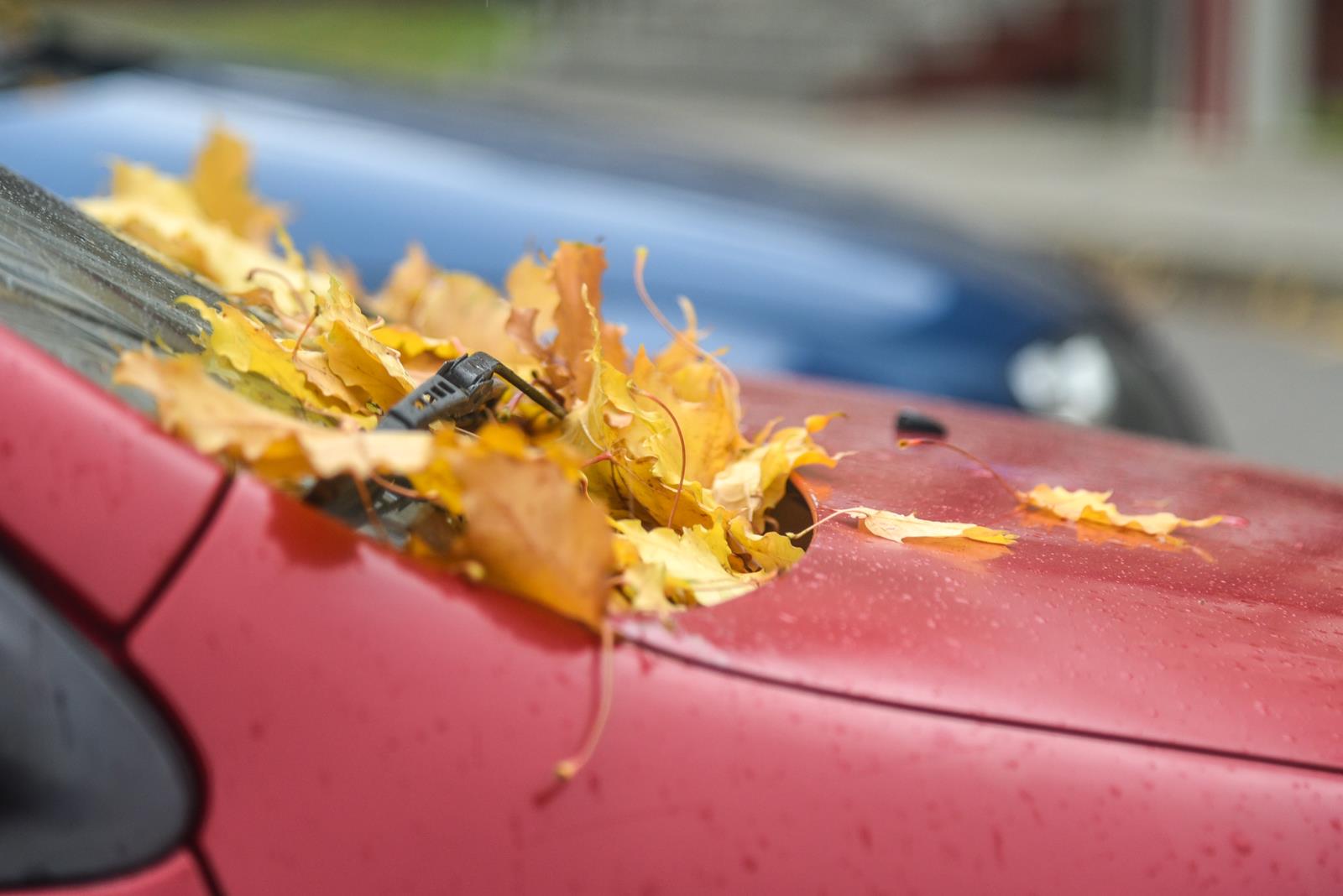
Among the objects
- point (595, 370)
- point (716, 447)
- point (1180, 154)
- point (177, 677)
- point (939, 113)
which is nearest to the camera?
point (177, 677)

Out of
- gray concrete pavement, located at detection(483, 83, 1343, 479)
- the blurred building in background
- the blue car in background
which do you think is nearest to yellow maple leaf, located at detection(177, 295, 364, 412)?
the blue car in background

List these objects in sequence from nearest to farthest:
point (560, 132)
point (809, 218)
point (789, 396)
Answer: point (789, 396)
point (809, 218)
point (560, 132)

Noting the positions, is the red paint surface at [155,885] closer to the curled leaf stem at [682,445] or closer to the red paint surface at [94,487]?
the red paint surface at [94,487]

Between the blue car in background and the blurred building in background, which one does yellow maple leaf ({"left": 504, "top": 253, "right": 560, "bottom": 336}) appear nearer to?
the blue car in background

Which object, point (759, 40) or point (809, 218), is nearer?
point (809, 218)

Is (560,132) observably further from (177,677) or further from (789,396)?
(177,677)

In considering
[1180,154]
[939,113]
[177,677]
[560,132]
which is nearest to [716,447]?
[177,677]

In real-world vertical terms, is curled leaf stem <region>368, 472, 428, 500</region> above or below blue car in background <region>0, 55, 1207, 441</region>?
below
